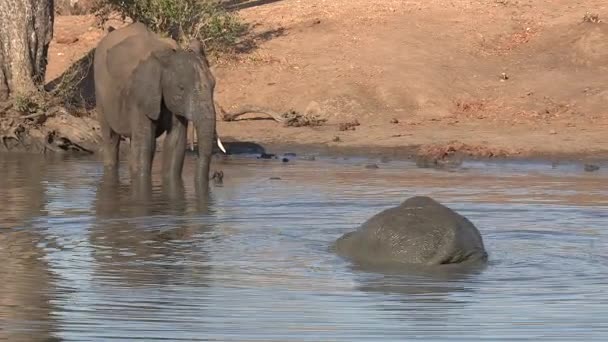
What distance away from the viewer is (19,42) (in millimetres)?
21734

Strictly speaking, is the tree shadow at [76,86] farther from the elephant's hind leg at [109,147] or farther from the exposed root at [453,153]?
the exposed root at [453,153]

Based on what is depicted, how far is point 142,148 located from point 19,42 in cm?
543

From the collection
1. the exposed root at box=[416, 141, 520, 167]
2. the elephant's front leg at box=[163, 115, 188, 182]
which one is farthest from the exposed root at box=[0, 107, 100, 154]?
the exposed root at box=[416, 141, 520, 167]

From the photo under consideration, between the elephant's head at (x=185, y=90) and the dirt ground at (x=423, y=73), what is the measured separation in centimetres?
398

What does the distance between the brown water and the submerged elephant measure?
9.1 inches

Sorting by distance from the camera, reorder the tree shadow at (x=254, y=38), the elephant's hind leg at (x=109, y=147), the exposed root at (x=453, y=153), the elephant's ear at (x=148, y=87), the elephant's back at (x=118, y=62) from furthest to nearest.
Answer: the tree shadow at (x=254, y=38) → the exposed root at (x=453, y=153) → the elephant's hind leg at (x=109, y=147) → the elephant's back at (x=118, y=62) → the elephant's ear at (x=148, y=87)

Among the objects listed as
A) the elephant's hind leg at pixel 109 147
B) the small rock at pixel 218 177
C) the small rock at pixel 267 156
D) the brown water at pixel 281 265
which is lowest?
the brown water at pixel 281 265

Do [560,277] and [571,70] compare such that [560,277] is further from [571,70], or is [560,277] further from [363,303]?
[571,70]

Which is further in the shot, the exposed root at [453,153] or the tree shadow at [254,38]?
the tree shadow at [254,38]

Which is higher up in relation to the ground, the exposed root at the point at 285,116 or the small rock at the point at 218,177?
the exposed root at the point at 285,116

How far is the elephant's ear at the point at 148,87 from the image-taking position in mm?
16750

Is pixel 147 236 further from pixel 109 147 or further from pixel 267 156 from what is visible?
pixel 267 156

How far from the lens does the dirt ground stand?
20.5 meters

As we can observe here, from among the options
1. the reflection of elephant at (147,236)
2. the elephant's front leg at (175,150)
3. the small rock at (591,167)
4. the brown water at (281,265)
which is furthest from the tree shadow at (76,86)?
the small rock at (591,167)
